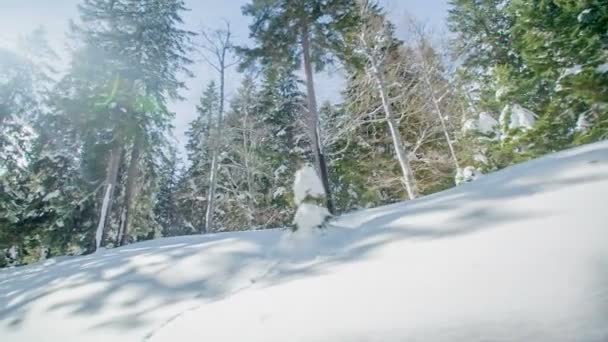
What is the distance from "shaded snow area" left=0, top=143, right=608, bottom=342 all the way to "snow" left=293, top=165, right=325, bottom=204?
509 mm

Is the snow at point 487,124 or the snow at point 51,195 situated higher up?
the snow at point 51,195

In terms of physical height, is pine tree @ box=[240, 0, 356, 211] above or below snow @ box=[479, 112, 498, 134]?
above

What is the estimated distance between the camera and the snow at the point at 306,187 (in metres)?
4.56

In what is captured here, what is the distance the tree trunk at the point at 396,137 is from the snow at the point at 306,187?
7.12m

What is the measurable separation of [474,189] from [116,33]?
17.0m

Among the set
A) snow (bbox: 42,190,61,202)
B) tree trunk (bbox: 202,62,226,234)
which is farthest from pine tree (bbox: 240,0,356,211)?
snow (bbox: 42,190,61,202)

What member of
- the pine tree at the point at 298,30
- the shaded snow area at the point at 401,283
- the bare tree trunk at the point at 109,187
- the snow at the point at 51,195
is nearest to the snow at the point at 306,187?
the shaded snow area at the point at 401,283

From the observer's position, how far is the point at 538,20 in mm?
9453

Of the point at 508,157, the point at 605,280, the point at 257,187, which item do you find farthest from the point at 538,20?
the point at 257,187

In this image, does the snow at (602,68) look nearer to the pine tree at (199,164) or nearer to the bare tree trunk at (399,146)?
the bare tree trunk at (399,146)

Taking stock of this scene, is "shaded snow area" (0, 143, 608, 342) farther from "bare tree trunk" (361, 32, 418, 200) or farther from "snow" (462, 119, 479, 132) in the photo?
"snow" (462, 119, 479, 132)

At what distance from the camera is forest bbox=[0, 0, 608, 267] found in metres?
11.6

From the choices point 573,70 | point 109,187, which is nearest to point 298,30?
point 573,70

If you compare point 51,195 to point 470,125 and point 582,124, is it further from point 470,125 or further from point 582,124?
point 582,124
